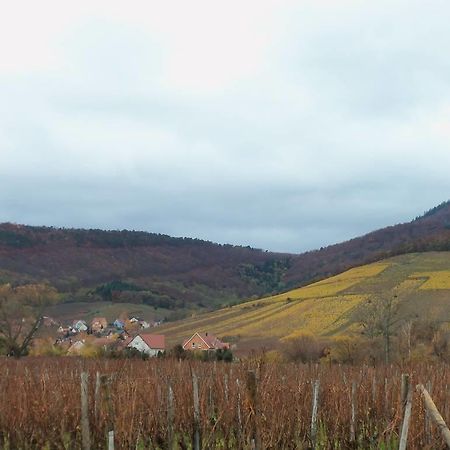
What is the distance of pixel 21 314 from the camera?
48500 mm

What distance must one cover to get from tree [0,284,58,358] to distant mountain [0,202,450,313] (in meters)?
73.2

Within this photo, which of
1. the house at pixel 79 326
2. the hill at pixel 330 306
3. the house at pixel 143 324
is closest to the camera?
the hill at pixel 330 306

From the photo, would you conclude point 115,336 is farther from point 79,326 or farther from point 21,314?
point 21,314

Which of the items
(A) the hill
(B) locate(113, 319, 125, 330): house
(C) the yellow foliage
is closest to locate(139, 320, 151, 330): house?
(B) locate(113, 319, 125, 330): house

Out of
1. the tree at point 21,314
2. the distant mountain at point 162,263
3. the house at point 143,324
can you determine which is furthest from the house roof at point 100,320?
the tree at point 21,314

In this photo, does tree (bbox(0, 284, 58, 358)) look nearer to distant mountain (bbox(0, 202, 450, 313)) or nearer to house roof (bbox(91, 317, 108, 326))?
house roof (bbox(91, 317, 108, 326))

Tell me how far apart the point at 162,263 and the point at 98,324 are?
63.0m

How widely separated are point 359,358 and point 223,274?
120 metres

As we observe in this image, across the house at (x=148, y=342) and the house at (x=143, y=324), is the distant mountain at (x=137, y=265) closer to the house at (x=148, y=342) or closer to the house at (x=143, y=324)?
the house at (x=143, y=324)

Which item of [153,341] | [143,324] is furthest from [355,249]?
[153,341]

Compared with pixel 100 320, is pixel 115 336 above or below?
below

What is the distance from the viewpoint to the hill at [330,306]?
61.8 meters

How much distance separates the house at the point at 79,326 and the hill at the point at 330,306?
71.1 ft

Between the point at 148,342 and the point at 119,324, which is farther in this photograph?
the point at 119,324
